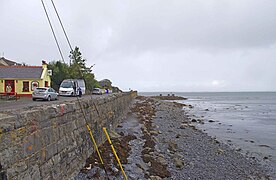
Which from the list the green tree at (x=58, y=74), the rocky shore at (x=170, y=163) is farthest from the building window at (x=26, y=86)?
the rocky shore at (x=170, y=163)

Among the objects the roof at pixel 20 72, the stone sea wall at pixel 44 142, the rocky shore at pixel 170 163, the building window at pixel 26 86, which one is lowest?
the rocky shore at pixel 170 163

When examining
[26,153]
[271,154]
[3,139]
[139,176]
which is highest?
[3,139]

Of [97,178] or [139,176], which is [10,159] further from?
[139,176]

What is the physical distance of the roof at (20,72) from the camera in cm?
3148

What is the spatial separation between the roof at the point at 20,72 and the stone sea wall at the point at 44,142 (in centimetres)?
2596

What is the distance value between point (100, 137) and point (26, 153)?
19.8ft

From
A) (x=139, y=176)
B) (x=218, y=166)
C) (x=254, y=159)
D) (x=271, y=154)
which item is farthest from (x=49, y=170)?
(x=271, y=154)

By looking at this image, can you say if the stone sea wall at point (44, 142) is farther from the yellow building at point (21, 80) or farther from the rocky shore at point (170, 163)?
the yellow building at point (21, 80)

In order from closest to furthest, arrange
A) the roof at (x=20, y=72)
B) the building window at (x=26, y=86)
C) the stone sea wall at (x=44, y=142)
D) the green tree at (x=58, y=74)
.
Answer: the stone sea wall at (x=44, y=142)
the building window at (x=26, y=86)
the roof at (x=20, y=72)
the green tree at (x=58, y=74)

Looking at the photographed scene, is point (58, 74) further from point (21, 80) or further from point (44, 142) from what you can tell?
point (44, 142)

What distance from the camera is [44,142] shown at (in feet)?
18.3

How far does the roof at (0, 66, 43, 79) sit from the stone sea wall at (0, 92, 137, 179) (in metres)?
26.0

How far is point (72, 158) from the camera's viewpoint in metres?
7.19

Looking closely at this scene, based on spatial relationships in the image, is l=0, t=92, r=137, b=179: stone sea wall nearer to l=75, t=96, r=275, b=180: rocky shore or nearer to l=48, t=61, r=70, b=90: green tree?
l=75, t=96, r=275, b=180: rocky shore
